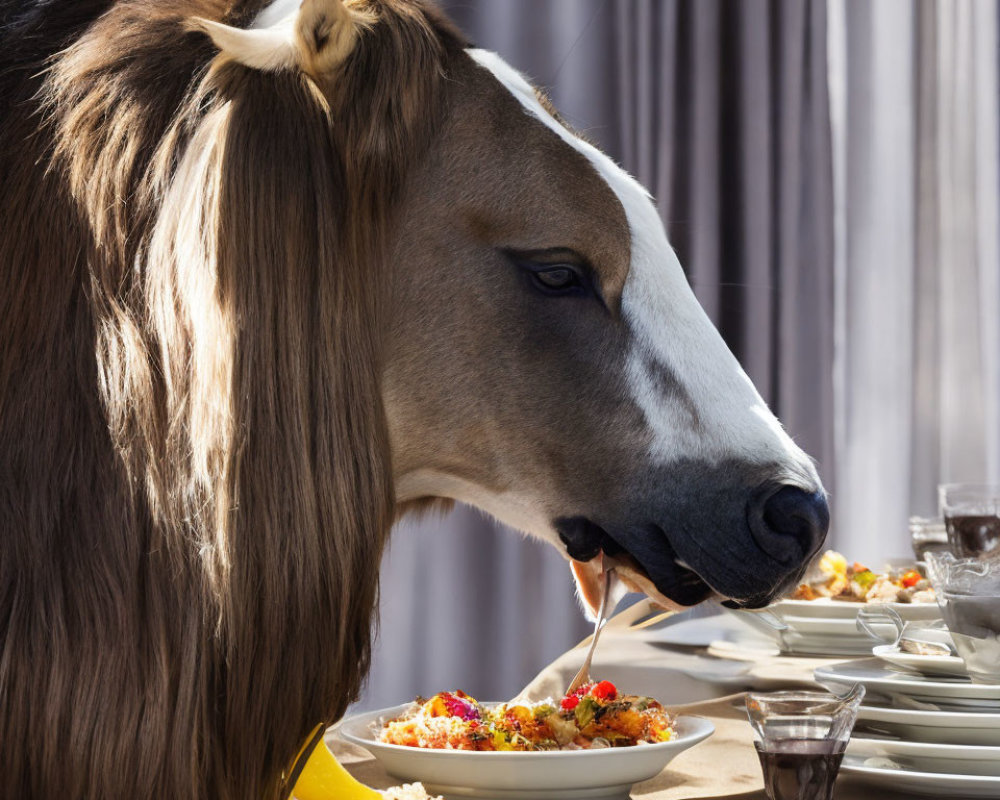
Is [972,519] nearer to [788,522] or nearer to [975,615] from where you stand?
[975,615]

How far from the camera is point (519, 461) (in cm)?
89

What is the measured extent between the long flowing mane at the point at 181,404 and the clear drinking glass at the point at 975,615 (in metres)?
0.50

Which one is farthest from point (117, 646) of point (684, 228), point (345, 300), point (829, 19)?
point (829, 19)

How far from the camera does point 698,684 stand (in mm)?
1336

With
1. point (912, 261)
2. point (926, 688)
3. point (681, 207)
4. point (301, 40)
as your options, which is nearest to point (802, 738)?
point (926, 688)

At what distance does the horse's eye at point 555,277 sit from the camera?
0.87 meters

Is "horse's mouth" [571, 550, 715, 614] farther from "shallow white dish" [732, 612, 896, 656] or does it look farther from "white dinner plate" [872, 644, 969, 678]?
"shallow white dish" [732, 612, 896, 656]

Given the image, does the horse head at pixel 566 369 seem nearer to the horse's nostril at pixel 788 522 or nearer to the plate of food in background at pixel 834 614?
the horse's nostril at pixel 788 522

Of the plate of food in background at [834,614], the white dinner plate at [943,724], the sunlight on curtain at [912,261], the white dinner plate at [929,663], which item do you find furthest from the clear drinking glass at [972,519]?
the sunlight on curtain at [912,261]

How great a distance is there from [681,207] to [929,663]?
8.15 ft

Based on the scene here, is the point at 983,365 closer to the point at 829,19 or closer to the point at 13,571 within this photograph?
the point at 829,19

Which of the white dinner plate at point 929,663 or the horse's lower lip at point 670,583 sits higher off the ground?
the horse's lower lip at point 670,583

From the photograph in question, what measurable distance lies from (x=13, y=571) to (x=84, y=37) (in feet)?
1.22

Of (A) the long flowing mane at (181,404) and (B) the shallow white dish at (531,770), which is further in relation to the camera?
(B) the shallow white dish at (531,770)
